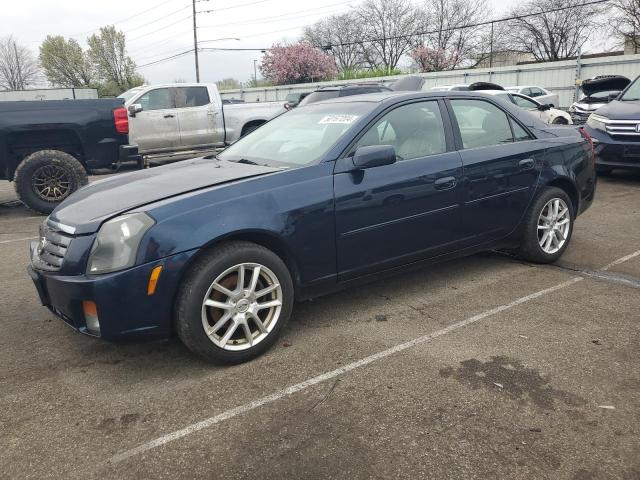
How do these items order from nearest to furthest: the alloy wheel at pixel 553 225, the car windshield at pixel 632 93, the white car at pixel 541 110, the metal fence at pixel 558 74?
the alloy wheel at pixel 553 225
the car windshield at pixel 632 93
the white car at pixel 541 110
the metal fence at pixel 558 74

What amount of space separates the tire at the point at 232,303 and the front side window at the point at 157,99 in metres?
9.37

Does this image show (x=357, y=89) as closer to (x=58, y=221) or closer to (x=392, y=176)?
(x=392, y=176)

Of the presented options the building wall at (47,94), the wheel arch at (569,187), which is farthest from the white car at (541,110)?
the building wall at (47,94)

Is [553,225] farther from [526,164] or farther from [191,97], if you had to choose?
[191,97]

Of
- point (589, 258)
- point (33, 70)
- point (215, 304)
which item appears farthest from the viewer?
point (33, 70)

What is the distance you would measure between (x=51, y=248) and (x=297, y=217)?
1.44 m

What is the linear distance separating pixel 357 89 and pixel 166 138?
4210 mm

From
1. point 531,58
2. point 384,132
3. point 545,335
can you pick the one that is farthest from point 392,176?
point 531,58

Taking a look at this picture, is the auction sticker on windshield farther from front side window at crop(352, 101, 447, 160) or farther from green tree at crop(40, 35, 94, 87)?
green tree at crop(40, 35, 94, 87)

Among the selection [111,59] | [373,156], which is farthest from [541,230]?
[111,59]

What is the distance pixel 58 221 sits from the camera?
3.20 m

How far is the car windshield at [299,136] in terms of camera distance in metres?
3.67

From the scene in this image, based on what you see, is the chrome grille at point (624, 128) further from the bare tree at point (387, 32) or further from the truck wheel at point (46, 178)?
the bare tree at point (387, 32)

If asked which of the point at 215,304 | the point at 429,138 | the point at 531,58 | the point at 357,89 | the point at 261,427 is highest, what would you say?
the point at 531,58
